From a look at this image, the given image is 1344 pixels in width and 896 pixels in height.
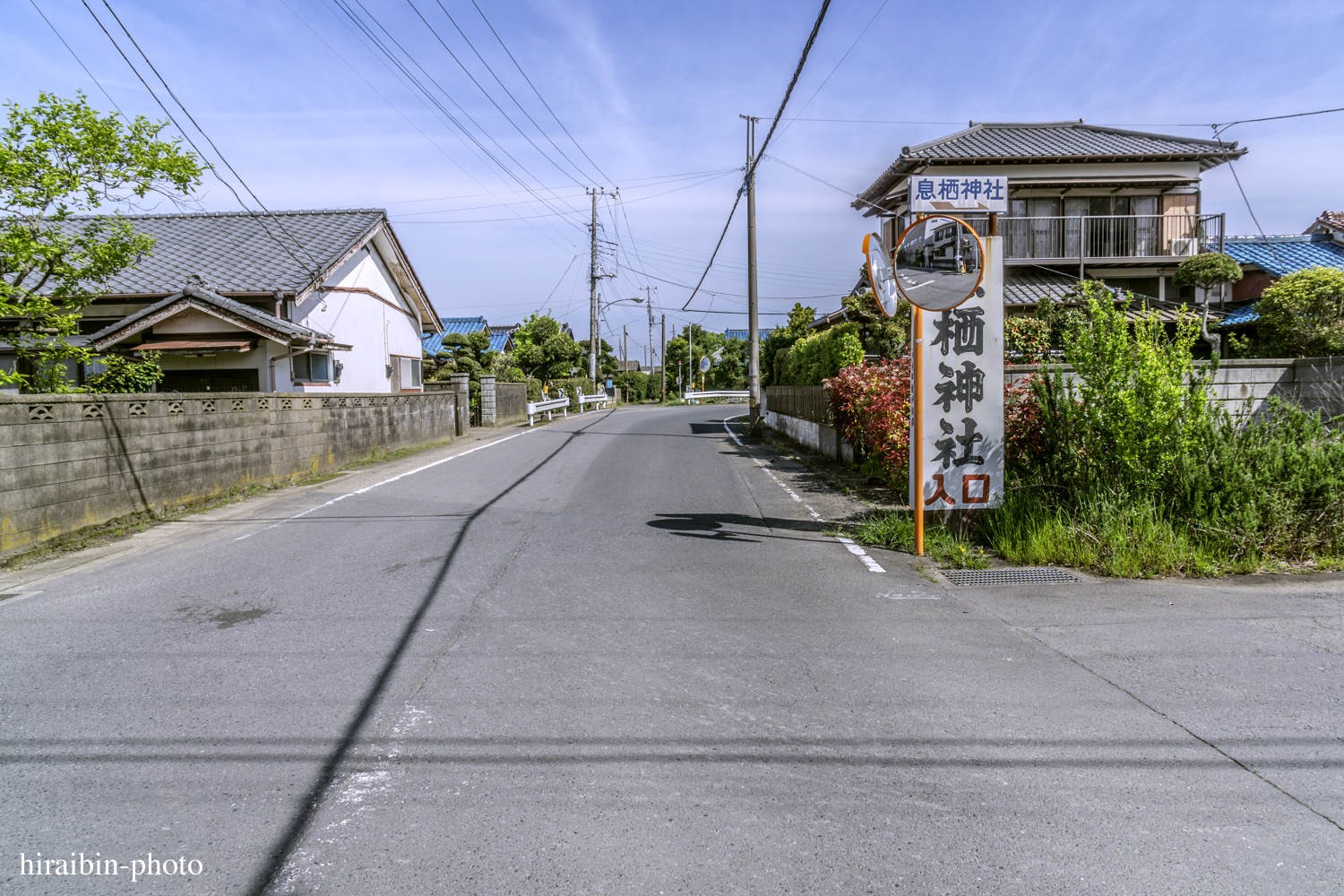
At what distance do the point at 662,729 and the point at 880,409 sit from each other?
7260 millimetres

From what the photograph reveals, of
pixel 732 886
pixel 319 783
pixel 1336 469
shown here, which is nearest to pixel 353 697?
pixel 319 783

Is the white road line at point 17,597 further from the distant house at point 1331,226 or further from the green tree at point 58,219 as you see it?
the distant house at point 1331,226

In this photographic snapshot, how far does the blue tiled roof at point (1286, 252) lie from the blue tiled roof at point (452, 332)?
28960 mm

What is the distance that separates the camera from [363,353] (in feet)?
76.6

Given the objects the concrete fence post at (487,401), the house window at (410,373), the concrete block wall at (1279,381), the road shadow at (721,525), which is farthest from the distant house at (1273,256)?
the house window at (410,373)

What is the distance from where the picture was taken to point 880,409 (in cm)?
1026

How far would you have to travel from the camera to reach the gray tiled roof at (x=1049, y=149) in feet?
68.4

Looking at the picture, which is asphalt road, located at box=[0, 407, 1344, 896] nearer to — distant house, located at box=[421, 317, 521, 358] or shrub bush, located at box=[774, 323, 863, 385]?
shrub bush, located at box=[774, 323, 863, 385]

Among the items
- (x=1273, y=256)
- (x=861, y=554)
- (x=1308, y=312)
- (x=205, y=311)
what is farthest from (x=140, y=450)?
(x=1273, y=256)

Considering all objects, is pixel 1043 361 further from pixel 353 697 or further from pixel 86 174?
pixel 86 174

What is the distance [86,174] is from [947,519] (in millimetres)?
10853

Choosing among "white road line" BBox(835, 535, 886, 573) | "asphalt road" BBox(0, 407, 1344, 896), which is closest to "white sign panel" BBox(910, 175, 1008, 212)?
"white road line" BBox(835, 535, 886, 573)

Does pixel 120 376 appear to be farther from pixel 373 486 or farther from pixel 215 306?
pixel 215 306

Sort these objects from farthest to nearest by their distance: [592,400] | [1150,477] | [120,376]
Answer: [592,400] < [120,376] < [1150,477]
